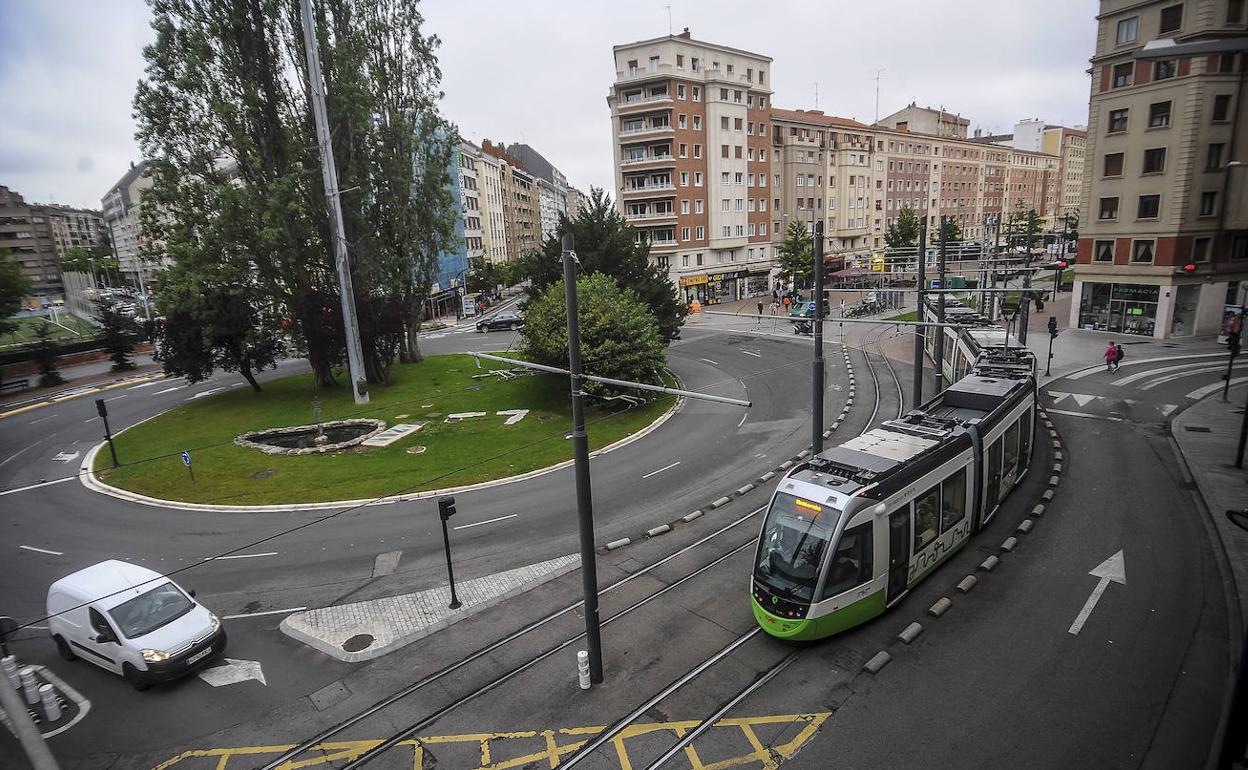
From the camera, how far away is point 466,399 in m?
31.3

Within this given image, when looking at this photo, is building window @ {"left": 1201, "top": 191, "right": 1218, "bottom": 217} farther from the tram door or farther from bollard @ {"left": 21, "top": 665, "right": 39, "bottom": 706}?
bollard @ {"left": 21, "top": 665, "right": 39, "bottom": 706}

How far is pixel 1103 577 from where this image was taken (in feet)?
41.8

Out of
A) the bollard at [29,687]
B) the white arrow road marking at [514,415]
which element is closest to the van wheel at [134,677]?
the bollard at [29,687]

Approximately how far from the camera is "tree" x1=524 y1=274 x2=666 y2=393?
26625 mm

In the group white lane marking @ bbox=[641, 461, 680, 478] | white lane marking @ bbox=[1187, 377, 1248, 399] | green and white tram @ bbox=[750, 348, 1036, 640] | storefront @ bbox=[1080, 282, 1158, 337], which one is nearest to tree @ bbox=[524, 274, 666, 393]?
white lane marking @ bbox=[641, 461, 680, 478]

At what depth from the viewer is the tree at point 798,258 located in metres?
55.7

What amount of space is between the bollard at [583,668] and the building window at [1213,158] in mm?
44691

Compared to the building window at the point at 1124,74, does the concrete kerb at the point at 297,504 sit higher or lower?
lower

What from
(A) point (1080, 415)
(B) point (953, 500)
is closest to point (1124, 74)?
(A) point (1080, 415)

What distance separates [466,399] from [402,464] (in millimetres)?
8913

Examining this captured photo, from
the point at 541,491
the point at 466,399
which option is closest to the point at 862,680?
the point at 541,491

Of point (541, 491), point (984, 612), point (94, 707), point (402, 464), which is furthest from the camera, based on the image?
point (402, 464)

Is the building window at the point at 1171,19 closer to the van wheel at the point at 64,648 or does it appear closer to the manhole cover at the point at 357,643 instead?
the manhole cover at the point at 357,643

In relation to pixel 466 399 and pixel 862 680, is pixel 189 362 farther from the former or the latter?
pixel 862 680
